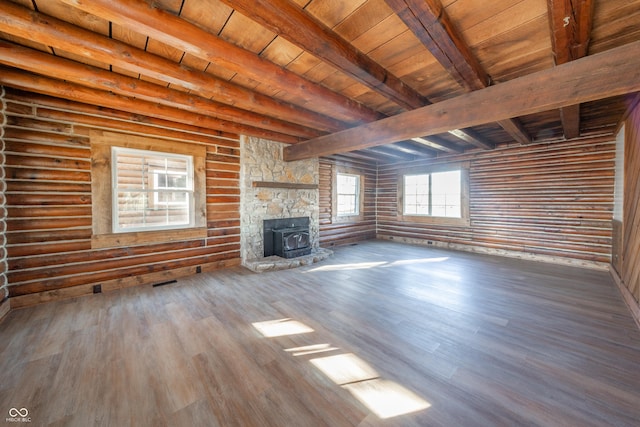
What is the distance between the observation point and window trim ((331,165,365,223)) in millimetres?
7250

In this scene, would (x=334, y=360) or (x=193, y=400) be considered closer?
(x=193, y=400)

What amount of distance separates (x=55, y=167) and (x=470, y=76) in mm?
5449

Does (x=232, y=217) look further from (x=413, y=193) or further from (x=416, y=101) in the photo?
(x=413, y=193)

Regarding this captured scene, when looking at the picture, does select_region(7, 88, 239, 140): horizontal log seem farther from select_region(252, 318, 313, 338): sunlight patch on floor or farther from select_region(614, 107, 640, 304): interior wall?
select_region(614, 107, 640, 304): interior wall

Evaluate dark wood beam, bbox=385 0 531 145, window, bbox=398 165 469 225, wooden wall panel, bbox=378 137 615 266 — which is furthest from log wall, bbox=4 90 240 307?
wooden wall panel, bbox=378 137 615 266

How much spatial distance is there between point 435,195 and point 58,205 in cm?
835

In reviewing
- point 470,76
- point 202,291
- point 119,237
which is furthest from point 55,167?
point 470,76

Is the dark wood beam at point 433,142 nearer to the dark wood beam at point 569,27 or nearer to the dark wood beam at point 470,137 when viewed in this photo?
the dark wood beam at point 470,137

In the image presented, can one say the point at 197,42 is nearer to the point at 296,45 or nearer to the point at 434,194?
the point at 296,45

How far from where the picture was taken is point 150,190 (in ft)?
12.9

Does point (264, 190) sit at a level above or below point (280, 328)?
above

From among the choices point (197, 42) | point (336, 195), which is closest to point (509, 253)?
point (336, 195)

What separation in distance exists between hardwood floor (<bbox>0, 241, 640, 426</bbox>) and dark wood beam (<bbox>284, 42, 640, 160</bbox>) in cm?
232

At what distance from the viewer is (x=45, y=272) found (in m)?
3.29
